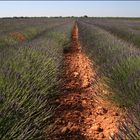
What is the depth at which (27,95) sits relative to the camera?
4332 mm

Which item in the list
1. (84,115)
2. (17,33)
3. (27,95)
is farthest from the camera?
(17,33)

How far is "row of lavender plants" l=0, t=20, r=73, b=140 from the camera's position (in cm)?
335

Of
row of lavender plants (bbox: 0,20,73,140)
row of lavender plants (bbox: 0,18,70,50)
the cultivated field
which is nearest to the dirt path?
the cultivated field

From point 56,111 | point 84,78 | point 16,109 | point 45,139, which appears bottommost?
point 84,78

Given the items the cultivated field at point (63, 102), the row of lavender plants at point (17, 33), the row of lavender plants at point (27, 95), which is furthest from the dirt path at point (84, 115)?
the row of lavender plants at point (17, 33)

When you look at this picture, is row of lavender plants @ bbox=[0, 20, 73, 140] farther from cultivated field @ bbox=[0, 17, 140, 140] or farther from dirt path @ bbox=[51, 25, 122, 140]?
dirt path @ bbox=[51, 25, 122, 140]

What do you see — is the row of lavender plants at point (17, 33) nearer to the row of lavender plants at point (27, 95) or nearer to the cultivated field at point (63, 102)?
the row of lavender plants at point (27, 95)

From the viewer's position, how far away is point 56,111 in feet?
18.0

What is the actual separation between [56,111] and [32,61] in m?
1.41

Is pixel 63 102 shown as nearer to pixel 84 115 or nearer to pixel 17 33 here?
pixel 84 115

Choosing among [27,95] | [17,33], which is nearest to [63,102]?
[27,95]

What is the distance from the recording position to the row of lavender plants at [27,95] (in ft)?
11.0

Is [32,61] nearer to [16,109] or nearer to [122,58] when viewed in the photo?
Result: [122,58]

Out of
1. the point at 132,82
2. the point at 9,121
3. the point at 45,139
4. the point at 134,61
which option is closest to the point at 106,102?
the point at 134,61
